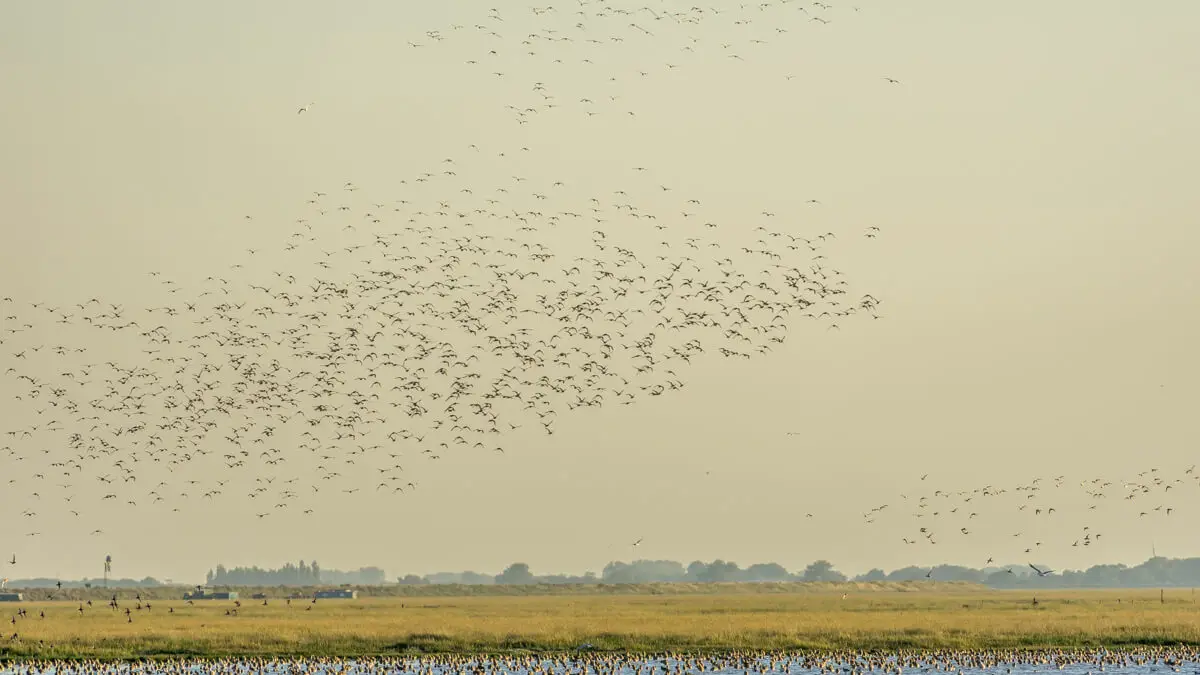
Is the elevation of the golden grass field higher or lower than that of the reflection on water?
higher

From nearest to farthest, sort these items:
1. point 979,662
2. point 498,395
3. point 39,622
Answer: point 498,395 < point 979,662 < point 39,622

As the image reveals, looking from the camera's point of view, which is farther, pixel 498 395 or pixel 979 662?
pixel 979 662

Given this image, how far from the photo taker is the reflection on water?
2884 inches

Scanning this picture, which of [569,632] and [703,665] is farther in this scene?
[569,632]

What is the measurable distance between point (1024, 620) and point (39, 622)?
6738 centimetres

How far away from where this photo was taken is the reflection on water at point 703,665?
240ft

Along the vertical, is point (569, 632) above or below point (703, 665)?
above

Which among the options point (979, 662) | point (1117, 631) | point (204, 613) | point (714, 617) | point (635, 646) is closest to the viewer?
point (979, 662)

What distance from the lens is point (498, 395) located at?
64.0m

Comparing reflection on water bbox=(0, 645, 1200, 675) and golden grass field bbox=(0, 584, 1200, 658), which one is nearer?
reflection on water bbox=(0, 645, 1200, 675)

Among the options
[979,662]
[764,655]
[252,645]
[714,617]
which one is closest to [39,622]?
[252,645]

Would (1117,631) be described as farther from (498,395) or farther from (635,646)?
(498,395)

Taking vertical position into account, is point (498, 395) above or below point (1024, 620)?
above

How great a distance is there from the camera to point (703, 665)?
76188 millimetres
